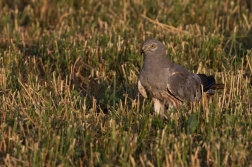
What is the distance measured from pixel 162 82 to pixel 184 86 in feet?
1.16

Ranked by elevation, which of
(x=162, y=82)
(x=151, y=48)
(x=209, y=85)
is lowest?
(x=209, y=85)

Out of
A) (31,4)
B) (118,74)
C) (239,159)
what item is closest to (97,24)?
(31,4)

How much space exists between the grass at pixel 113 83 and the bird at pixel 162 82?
21 cm

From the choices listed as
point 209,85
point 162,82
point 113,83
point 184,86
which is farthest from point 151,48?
point 113,83

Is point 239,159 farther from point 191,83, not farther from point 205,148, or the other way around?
point 191,83

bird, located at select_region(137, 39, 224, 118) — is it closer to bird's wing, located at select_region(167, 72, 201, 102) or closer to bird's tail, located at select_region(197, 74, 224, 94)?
bird's wing, located at select_region(167, 72, 201, 102)

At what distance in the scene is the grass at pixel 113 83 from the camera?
21.6ft

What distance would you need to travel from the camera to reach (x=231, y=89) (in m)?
8.48

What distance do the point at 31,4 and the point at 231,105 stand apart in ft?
20.5

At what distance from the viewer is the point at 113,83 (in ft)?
30.6

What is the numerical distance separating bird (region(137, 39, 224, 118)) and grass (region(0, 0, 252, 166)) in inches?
8.3

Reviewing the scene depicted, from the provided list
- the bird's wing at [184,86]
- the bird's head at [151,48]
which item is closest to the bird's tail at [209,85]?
the bird's wing at [184,86]

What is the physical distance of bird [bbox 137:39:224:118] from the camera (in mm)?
7871

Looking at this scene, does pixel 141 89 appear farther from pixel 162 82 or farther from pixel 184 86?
pixel 184 86
